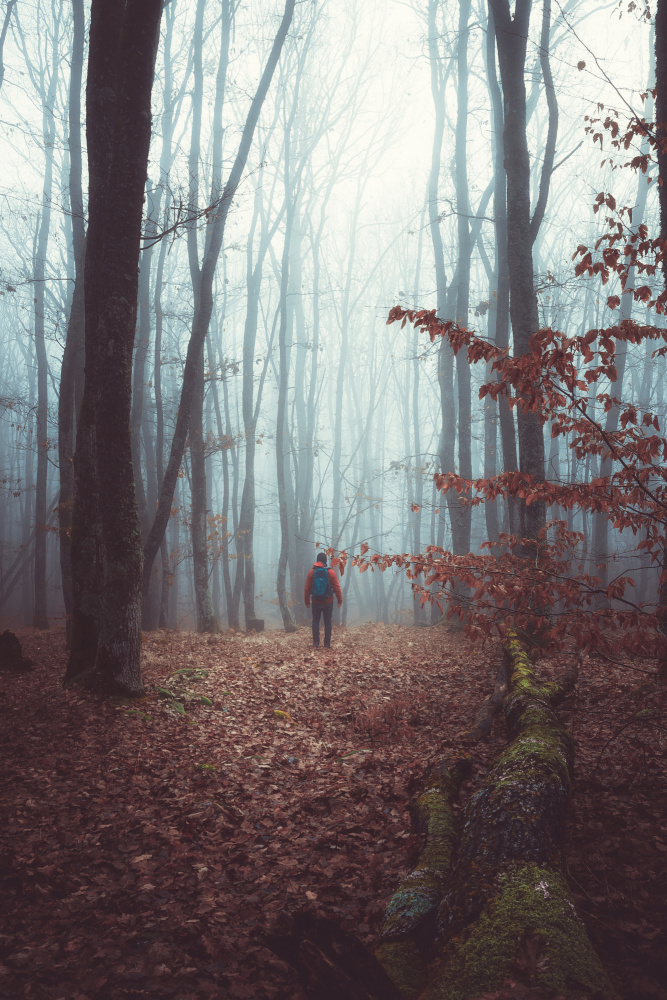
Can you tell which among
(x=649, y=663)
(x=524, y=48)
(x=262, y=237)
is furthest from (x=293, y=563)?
(x=524, y=48)

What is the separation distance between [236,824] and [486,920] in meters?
2.49

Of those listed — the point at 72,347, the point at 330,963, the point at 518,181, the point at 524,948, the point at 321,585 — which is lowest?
the point at 330,963

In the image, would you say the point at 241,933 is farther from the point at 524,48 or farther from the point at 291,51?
the point at 291,51

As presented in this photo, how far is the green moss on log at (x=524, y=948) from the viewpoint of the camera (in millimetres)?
2338

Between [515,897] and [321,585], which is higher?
[321,585]

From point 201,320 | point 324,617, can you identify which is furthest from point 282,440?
point 324,617

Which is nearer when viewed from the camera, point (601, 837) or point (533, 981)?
point (533, 981)

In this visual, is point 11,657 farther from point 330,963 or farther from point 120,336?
point 330,963

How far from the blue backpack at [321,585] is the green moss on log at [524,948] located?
9699mm

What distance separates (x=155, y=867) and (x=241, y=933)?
881 mm

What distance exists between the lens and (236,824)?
14.7 feet

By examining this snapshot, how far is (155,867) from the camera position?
12.4ft

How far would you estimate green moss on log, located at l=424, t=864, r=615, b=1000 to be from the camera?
2.34 metres

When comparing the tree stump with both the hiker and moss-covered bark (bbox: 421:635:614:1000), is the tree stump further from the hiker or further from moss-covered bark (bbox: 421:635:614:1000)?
moss-covered bark (bbox: 421:635:614:1000)
